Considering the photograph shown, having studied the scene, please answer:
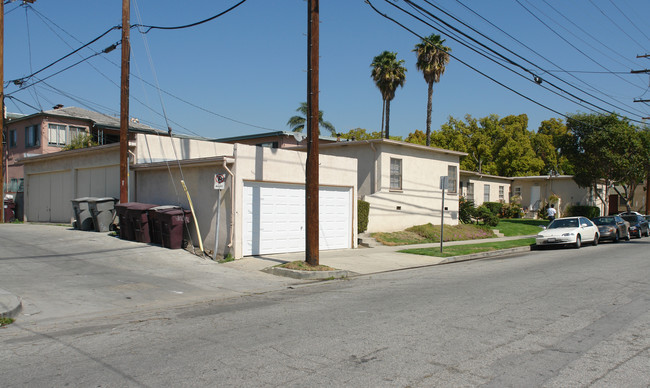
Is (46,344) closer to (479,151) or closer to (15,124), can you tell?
(15,124)

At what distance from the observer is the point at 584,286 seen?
36.1ft

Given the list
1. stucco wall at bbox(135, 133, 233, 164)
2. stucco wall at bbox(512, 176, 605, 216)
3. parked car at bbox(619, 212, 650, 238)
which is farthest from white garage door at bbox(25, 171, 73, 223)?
stucco wall at bbox(512, 176, 605, 216)

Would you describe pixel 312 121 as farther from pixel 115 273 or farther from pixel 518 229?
pixel 518 229

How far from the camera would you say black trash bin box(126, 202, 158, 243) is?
1625 cm

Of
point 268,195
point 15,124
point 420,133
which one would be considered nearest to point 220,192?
point 268,195

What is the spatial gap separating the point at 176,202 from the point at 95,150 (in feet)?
19.6

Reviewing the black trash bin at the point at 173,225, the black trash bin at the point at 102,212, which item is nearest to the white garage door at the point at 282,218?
the black trash bin at the point at 173,225

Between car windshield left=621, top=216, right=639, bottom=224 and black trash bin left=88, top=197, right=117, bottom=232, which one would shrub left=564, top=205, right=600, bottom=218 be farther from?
black trash bin left=88, top=197, right=117, bottom=232

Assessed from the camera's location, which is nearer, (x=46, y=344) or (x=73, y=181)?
(x=46, y=344)

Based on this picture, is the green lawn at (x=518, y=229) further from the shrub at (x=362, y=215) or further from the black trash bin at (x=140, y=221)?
the black trash bin at (x=140, y=221)

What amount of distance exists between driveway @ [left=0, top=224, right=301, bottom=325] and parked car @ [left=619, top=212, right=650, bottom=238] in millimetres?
23848

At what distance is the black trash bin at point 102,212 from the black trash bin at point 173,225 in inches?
148

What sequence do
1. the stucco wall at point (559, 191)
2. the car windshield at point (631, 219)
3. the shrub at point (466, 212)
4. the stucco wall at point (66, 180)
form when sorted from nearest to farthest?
the stucco wall at point (66, 180) → the car windshield at point (631, 219) → the shrub at point (466, 212) → the stucco wall at point (559, 191)

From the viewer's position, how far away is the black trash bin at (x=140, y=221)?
16.2 m
